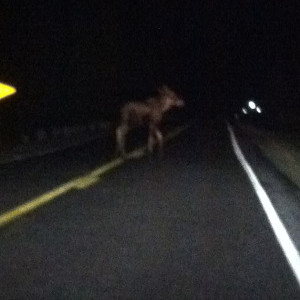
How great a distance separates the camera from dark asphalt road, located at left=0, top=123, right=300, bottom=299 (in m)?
7.98

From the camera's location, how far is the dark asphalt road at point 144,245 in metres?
7.98

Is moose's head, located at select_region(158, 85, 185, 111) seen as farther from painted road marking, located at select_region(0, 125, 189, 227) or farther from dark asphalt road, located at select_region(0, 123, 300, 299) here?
dark asphalt road, located at select_region(0, 123, 300, 299)

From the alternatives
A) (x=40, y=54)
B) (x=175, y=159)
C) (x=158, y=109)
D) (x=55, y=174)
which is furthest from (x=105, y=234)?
(x=40, y=54)

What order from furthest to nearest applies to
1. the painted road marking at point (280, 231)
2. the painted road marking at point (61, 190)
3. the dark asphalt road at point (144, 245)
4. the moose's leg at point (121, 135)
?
the moose's leg at point (121, 135), the painted road marking at point (61, 190), the painted road marking at point (280, 231), the dark asphalt road at point (144, 245)

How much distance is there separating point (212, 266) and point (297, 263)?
0.96 m

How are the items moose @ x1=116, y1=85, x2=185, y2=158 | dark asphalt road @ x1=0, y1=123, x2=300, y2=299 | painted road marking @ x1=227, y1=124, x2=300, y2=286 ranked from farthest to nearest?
moose @ x1=116, y1=85, x2=185, y2=158 < painted road marking @ x1=227, y1=124, x2=300, y2=286 < dark asphalt road @ x1=0, y1=123, x2=300, y2=299

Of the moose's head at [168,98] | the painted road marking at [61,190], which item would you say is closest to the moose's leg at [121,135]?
the painted road marking at [61,190]

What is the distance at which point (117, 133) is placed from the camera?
25391mm

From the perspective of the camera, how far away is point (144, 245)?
10172 millimetres

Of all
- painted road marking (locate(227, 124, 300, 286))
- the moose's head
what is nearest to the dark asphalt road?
painted road marking (locate(227, 124, 300, 286))

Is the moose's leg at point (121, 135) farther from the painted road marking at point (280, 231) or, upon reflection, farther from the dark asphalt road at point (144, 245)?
the painted road marking at point (280, 231)

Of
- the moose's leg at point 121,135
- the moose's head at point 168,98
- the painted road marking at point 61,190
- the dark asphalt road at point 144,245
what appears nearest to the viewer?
the dark asphalt road at point 144,245

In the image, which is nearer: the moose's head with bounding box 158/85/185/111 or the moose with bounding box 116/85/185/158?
the moose with bounding box 116/85/185/158

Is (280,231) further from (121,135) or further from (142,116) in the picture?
(142,116)
